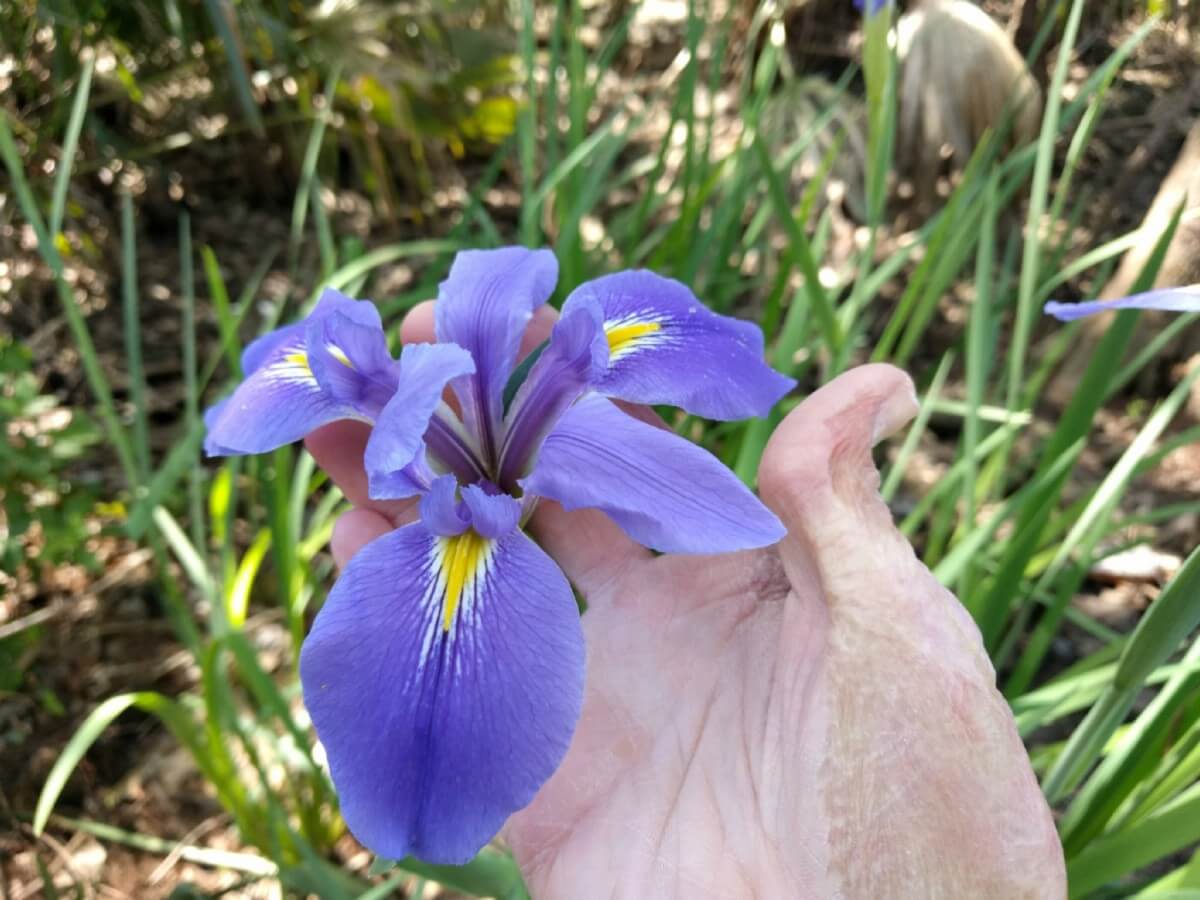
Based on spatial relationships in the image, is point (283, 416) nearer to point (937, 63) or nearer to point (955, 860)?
point (955, 860)

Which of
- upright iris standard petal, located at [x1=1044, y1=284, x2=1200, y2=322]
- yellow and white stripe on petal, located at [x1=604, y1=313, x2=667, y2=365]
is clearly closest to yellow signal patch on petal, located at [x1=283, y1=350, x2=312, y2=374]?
yellow and white stripe on petal, located at [x1=604, y1=313, x2=667, y2=365]

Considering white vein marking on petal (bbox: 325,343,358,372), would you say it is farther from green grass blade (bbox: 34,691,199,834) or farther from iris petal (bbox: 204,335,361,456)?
green grass blade (bbox: 34,691,199,834)

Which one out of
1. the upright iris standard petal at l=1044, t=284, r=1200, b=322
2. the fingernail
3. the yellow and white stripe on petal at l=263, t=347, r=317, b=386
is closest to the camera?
the upright iris standard petal at l=1044, t=284, r=1200, b=322

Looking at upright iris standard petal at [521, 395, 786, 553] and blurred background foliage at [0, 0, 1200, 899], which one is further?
blurred background foliage at [0, 0, 1200, 899]

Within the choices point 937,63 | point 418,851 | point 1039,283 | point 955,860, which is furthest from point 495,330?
point 937,63

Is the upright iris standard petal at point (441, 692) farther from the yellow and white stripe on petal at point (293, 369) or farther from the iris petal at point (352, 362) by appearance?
the yellow and white stripe on petal at point (293, 369)

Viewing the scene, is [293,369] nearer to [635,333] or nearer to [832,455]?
[635,333]

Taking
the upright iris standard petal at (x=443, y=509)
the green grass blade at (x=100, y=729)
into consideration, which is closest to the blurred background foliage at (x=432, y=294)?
the green grass blade at (x=100, y=729)
